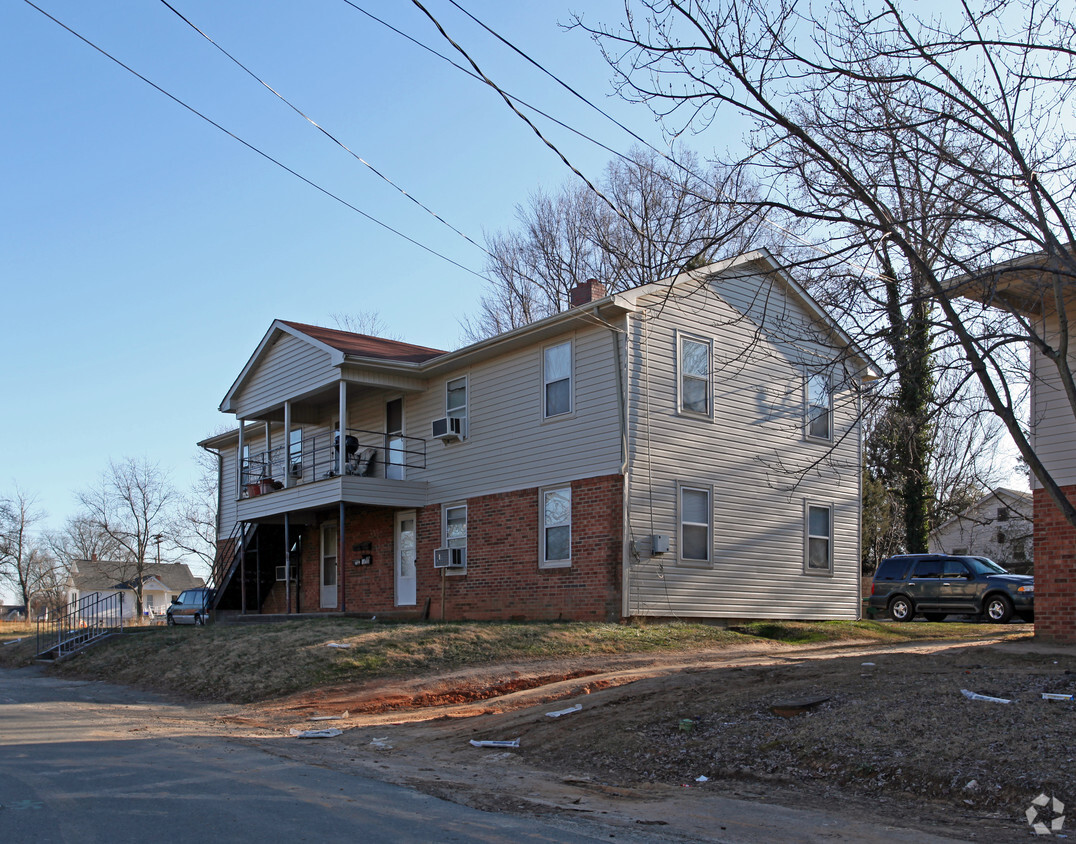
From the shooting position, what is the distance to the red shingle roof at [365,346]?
22391 mm

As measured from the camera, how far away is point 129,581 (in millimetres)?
61031

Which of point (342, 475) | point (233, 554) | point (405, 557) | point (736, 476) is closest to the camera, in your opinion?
point (736, 476)

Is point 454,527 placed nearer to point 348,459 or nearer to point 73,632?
point 348,459

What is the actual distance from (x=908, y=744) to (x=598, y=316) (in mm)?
11585

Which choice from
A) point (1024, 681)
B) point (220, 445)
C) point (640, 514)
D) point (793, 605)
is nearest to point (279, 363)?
point (220, 445)

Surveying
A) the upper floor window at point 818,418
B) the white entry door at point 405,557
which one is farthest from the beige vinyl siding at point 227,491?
the upper floor window at point 818,418

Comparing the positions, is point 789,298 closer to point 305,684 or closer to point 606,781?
point 305,684

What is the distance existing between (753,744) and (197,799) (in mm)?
4418

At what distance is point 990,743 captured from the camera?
23.2 ft

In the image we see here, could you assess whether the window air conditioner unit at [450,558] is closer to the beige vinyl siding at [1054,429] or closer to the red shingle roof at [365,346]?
the red shingle roof at [365,346]

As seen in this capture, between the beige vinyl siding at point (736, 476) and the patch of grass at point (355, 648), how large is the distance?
945 mm

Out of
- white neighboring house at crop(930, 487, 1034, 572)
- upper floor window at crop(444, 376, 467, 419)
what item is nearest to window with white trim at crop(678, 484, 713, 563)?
upper floor window at crop(444, 376, 467, 419)

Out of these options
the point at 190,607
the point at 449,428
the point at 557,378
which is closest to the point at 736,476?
the point at 557,378

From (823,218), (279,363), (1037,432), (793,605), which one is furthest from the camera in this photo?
(279,363)
